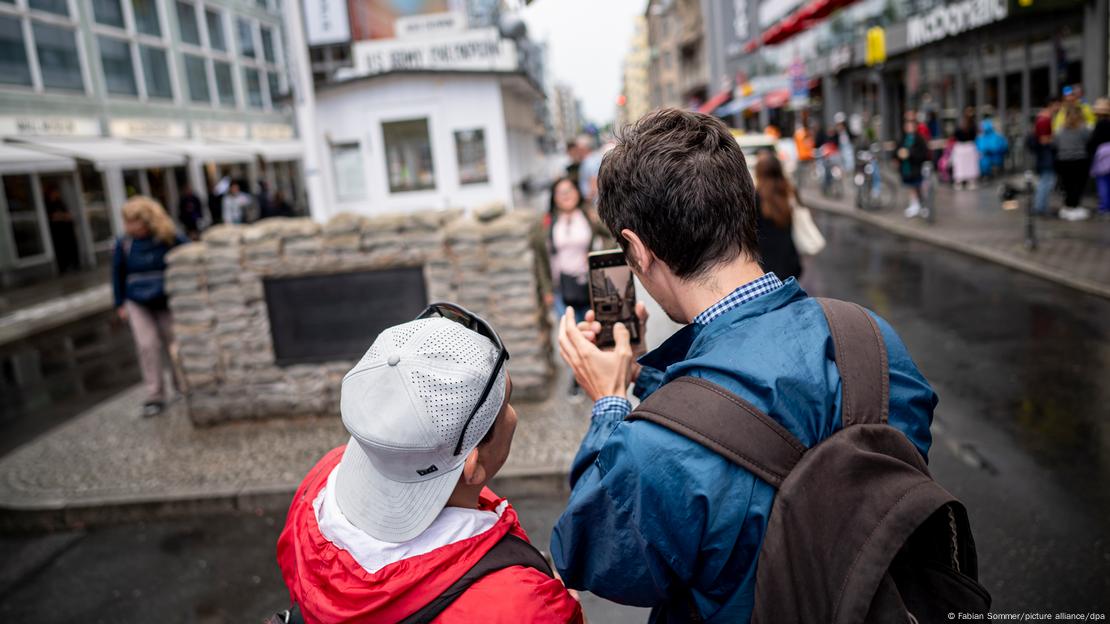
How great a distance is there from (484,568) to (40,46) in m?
23.4

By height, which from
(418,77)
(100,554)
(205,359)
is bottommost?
(100,554)

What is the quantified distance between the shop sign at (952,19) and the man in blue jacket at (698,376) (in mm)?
18284

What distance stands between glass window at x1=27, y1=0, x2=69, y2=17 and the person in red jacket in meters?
23.0

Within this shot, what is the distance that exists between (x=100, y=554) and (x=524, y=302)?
3.26 m

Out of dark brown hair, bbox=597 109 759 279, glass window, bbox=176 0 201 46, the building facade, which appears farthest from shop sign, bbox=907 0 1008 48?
Answer: glass window, bbox=176 0 201 46

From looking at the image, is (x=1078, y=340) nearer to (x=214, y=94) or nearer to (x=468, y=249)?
(x=468, y=249)

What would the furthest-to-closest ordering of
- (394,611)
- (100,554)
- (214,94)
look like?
(214,94)
(100,554)
(394,611)

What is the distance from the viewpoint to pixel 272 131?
3353 centimetres

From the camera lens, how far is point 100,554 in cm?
475

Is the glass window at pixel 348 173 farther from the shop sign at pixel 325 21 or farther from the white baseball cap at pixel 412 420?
the white baseball cap at pixel 412 420

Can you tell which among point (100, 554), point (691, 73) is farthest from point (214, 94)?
point (691, 73)

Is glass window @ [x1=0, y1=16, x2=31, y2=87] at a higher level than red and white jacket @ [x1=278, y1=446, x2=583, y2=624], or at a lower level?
higher

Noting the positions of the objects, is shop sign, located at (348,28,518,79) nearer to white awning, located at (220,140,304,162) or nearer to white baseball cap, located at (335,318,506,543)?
white baseball cap, located at (335,318,506,543)

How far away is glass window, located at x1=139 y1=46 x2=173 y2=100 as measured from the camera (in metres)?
24.7
